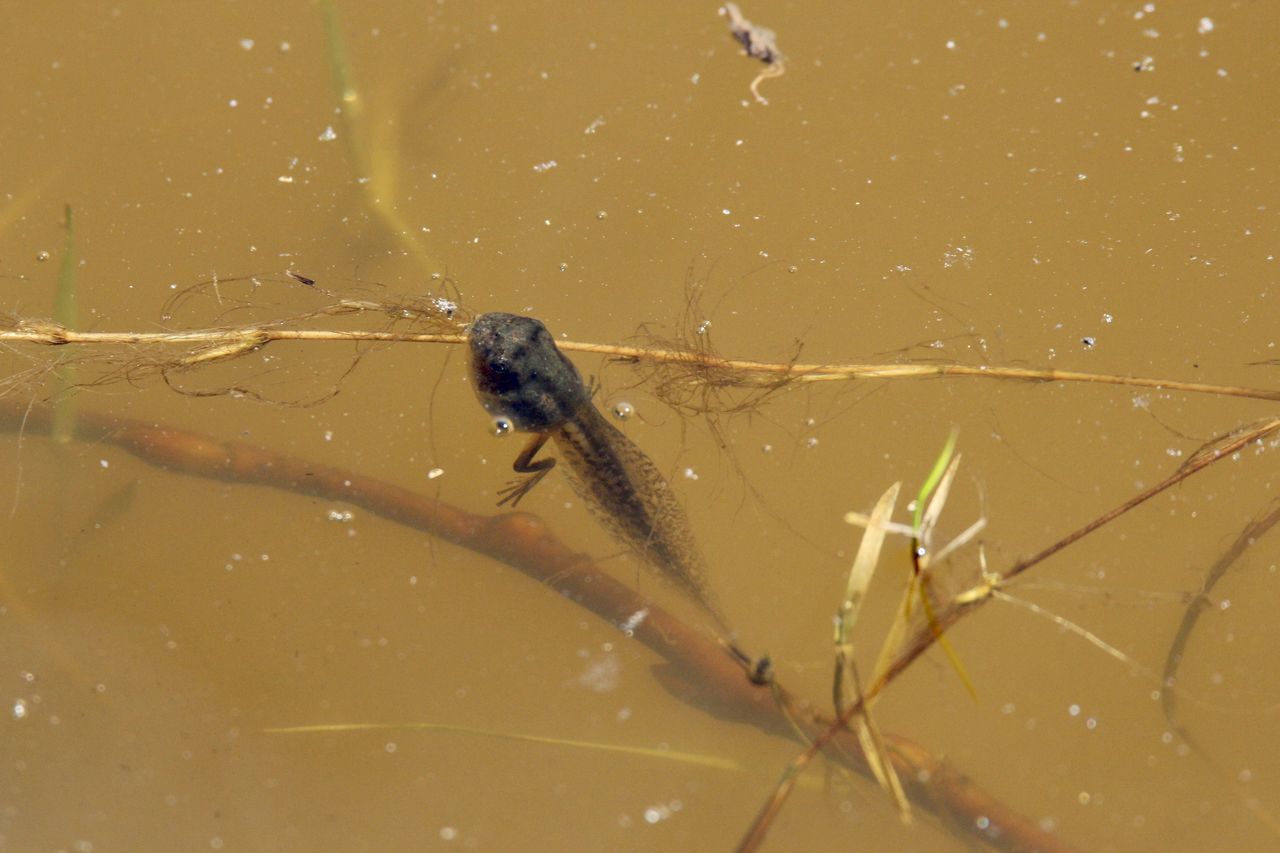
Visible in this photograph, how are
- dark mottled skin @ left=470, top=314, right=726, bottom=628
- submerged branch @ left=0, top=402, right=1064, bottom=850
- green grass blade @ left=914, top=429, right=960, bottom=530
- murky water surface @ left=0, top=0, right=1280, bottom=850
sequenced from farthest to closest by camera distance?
dark mottled skin @ left=470, top=314, right=726, bottom=628
murky water surface @ left=0, top=0, right=1280, bottom=850
submerged branch @ left=0, top=402, right=1064, bottom=850
green grass blade @ left=914, top=429, right=960, bottom=530

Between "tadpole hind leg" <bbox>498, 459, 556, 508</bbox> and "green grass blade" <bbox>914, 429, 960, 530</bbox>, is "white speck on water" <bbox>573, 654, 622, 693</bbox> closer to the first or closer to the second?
"tadpole hind leg" <bbox>498, 459, 556, 508</bbox>

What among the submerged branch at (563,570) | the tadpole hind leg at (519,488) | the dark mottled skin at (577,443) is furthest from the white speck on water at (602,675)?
the tadpole hind leg at (519,488)

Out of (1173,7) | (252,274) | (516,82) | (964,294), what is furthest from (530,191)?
(1173,7)

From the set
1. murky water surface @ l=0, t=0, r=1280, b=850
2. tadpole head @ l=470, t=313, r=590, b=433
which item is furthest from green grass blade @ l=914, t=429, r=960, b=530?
tadpole head @ l=470, t=313, r=590, b=433

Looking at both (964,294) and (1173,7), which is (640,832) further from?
(1173,7)

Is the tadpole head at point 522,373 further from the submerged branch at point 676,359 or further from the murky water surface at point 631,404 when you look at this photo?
the murky water surface at point 631,404

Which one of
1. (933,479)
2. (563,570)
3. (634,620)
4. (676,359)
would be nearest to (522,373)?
(676,359)
